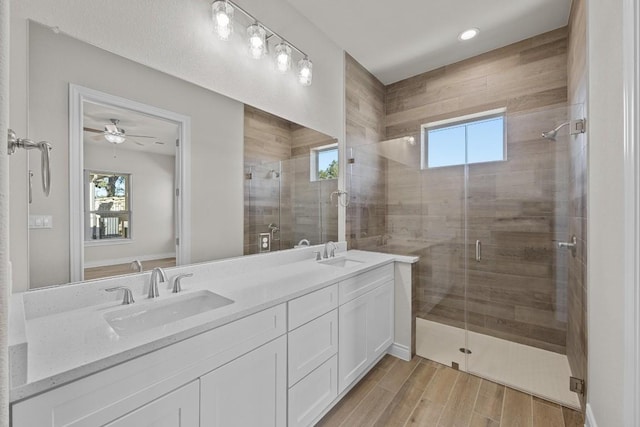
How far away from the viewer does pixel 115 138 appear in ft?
4.11

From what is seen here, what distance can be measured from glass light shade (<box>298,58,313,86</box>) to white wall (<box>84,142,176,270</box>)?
4.05ft

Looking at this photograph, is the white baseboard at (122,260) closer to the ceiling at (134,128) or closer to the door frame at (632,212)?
the ceiling at (134,128)

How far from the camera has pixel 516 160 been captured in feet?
7.68

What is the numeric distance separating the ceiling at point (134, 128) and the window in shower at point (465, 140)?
2.31m

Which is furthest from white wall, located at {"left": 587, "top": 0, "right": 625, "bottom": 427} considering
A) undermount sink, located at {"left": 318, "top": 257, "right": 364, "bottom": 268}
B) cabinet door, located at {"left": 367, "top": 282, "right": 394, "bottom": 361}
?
undermount sink, located at {"left": 318, "top": 257, "right": 364, "bottom": 268}

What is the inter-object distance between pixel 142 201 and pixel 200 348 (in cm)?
80

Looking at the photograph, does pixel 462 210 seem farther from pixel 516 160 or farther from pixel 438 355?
→ pixel 438 355

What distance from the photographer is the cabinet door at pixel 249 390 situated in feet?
3.29

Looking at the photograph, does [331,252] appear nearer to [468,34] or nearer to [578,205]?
[578,205]

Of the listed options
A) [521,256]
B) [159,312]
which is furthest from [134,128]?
[521,256]

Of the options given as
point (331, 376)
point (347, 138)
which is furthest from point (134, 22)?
point (331, 376)

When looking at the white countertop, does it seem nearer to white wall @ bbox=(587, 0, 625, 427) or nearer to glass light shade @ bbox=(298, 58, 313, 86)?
white wall @ bbox=(587, 0, 625, 427)

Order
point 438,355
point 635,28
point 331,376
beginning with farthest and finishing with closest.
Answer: point 438,355
point 331,376
point 635,28

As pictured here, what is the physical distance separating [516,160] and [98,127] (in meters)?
2.86
